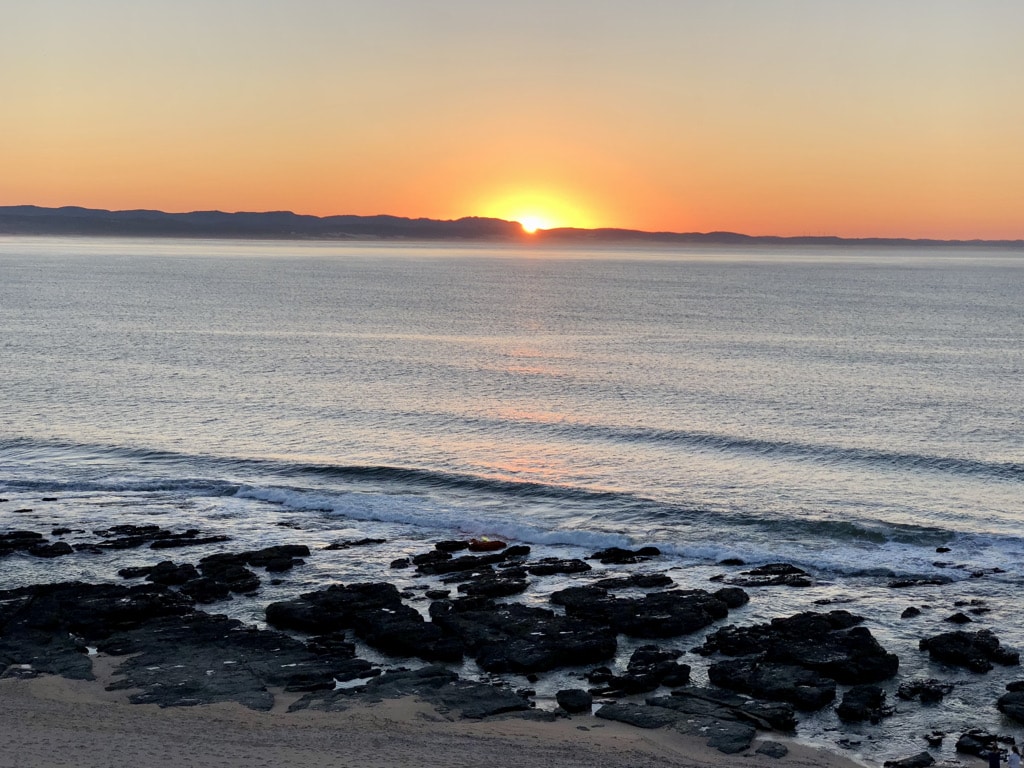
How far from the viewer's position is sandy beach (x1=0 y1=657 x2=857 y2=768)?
18859 mm

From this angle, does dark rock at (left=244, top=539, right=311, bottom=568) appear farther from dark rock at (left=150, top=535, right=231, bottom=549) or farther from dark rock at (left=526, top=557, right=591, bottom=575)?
dark rock at (left=526, top=557, right=591, bottom=575)

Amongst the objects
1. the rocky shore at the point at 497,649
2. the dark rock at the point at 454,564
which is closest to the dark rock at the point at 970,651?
the rocky shore at the point at 497,649

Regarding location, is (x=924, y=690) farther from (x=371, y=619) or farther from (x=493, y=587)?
(x=371, y=619)

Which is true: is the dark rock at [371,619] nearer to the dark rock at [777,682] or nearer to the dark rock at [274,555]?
the dark rock at [274,555]

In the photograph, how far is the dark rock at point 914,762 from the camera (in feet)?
62.2

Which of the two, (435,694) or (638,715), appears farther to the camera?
(435,694)

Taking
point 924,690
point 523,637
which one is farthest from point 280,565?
point 924,690

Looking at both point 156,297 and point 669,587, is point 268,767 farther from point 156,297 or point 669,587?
point 156,297

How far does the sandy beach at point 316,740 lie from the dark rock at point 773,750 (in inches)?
4.8

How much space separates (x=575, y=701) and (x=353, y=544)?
13.7 m

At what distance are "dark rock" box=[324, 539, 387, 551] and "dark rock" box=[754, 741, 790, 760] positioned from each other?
54.3ft

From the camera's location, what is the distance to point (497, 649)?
24.0 m

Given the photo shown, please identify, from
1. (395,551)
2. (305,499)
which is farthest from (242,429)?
(395,551)

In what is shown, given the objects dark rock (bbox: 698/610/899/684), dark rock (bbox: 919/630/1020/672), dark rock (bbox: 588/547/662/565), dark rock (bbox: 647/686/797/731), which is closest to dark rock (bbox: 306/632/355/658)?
dark rock (bbox: 647/686/797/731)
